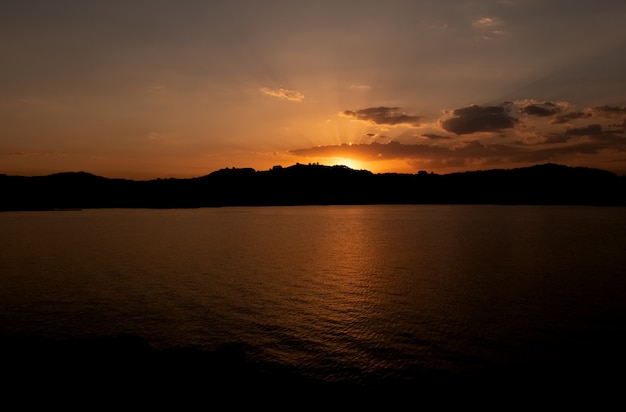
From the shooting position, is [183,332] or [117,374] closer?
[117,374]

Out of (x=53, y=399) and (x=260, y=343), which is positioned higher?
(x=53, y=399)

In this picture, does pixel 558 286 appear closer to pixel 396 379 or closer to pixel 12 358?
pixel 396 379

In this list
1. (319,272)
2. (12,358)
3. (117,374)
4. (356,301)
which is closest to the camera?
(117,374)

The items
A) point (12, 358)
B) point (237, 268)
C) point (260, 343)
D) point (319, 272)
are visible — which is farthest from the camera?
point (237, 268)

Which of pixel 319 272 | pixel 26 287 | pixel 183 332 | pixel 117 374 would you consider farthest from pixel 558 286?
pixel 26 287

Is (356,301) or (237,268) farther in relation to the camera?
(237,268)

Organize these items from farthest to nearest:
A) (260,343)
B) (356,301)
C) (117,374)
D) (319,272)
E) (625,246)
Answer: (625,246)
(319,272)
(356,301)
(260,343)
(117,374)

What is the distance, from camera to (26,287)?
4444cm

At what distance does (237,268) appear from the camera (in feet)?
196

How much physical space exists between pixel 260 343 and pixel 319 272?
29485 millimetres

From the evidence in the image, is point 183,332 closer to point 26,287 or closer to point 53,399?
point 53,399

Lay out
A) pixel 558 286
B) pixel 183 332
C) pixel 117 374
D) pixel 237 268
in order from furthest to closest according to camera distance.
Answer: pixel 237 268
pixel 558 286
pixel 183 332
pixel 117 374

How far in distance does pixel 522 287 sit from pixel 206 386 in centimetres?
3886

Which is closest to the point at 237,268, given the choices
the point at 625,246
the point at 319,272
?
the point at 319,272
